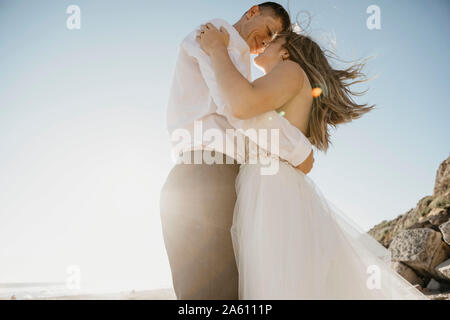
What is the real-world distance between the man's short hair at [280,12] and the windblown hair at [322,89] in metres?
0.24

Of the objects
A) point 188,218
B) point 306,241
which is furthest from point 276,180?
point 188,218

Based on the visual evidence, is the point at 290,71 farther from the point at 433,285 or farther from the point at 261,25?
the point at 433,285

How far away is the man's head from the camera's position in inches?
100

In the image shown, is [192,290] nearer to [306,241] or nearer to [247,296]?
[247,296]

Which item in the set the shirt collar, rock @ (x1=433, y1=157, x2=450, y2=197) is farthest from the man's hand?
rock @ (x1=433, y1=157, x2=450, y2=197)

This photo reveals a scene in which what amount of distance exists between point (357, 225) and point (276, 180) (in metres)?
0.85

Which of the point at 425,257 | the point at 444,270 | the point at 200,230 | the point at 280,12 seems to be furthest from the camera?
the point at 425,257

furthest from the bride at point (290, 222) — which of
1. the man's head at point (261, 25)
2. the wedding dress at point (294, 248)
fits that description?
the man's head at point (261, 25)

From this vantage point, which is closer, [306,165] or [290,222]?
[290,222]

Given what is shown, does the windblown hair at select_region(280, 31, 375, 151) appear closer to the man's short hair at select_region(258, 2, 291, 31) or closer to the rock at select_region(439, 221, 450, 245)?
the man's short hair at select_region(258, 2, 291, 31)

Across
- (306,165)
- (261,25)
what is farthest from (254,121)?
(261,25)

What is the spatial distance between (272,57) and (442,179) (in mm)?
19131

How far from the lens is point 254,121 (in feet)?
6.15
